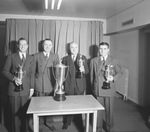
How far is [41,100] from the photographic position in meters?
2.09

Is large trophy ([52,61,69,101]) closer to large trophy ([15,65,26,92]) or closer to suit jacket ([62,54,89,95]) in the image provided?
suit jacket ([62,54,89,95])

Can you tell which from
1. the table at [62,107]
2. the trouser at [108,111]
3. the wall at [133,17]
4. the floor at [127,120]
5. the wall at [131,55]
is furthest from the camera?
the wall at [131,55]

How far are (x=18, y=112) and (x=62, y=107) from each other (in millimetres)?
876

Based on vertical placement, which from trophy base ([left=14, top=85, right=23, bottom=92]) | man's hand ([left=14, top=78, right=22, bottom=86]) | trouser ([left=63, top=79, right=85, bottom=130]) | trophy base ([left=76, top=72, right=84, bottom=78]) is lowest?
trouser ([left=63, top=79, right=85, bottom=130])

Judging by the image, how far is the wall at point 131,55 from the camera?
13.2 feet

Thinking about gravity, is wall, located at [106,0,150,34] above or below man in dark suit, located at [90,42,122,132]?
above

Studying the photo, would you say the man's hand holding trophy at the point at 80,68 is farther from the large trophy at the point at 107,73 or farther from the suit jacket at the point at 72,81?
the large trophy at the point at 107,73

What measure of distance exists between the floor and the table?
725 mm

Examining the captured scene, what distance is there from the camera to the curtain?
8.92ft

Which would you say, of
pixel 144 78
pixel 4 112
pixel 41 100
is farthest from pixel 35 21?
pixel 144 78

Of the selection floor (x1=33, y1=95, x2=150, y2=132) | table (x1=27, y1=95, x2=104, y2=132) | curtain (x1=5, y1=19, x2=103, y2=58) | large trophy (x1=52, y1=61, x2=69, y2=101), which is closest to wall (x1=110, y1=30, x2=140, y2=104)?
floor (x1=33, y1=95, x2=150, y2=132)

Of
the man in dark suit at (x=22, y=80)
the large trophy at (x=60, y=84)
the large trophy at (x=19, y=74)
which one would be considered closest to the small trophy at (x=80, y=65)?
the large trophy at (x=60, y=84)

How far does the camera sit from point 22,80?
227 centimetres

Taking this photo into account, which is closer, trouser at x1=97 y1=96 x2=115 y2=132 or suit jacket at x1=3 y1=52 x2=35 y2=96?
suit jacket at x1=3 y1=52 x2=35 y2=96
